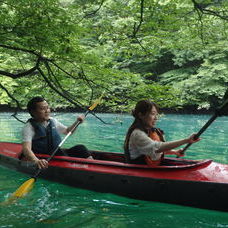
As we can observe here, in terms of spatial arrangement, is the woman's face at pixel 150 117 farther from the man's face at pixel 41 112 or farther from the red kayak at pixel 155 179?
the man's face at pixel 41 112

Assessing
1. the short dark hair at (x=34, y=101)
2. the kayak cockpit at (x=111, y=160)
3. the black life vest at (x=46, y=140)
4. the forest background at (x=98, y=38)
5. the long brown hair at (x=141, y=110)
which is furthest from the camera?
the black life vest at (x=46, y=140)

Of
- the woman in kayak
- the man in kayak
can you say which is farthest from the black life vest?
the woman in kayak

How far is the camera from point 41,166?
3.99 meters

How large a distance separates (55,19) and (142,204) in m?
2.67

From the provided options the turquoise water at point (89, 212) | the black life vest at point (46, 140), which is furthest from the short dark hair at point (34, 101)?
the turquoise water at point (89, 212)

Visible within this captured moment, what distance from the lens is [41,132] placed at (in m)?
4.67

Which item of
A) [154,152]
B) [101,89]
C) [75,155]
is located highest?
[101,89]

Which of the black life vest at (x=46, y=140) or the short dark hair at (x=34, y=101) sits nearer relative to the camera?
the short dark hair at (x=34, y=101)

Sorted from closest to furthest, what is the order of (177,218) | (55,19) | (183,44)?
(177,218) → (55,19) → (183,44)

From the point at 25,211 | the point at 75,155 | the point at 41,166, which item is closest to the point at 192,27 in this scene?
the point at 75,155

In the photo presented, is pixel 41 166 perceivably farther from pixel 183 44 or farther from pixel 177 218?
pixel 183 44

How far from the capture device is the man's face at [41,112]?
4.44 meters

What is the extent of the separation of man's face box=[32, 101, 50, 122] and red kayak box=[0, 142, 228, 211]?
2.00 feet

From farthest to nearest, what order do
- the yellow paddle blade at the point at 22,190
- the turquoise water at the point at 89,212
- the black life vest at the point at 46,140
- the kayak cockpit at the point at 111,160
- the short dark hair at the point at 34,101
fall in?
the black life vest at the point at 46,140 → the short dark hair at the point at 34,101 → the yellow paddle blade at the point at 22,190 → the kayak cockpit at the point at 111,160 → the turquoise water at the point at 89,212
